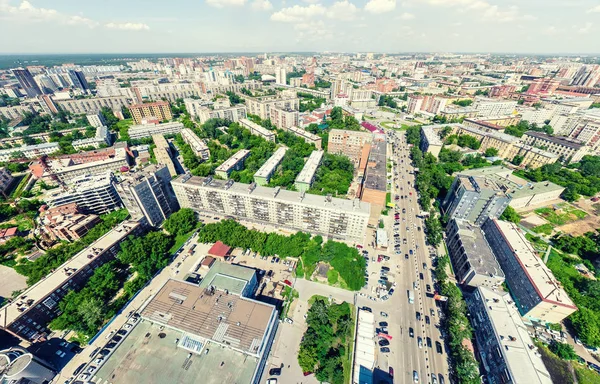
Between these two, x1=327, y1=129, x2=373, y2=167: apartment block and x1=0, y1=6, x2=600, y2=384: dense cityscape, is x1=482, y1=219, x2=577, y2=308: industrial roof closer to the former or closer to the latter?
x1=0, y1=6, x2=600, y2=384: dense cityscape

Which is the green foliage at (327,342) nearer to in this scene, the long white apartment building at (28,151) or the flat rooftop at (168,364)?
the flat rooftop at (168,364)

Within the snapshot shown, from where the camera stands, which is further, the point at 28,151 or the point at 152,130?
the point at 152,130

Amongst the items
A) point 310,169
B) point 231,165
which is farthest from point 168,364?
point 310,169

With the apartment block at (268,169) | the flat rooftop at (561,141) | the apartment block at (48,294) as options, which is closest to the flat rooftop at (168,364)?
the apartment block at (48,294)

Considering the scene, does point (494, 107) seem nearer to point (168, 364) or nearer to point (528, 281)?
point (528, 281)

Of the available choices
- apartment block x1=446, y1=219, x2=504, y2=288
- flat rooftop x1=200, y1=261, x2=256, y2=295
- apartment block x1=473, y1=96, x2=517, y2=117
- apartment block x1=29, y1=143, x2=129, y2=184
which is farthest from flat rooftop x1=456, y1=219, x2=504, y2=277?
apartment block x1=473, y1=96, x2=517, y2=117

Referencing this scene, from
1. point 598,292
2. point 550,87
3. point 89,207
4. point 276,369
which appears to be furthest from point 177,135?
point 550,87
